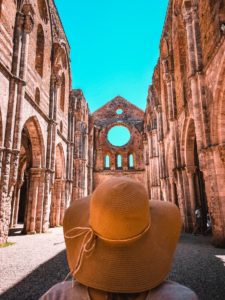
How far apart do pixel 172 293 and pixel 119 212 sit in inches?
14.9

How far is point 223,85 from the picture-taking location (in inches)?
282

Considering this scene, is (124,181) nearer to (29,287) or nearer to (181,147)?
(29,287)

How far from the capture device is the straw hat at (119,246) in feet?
2.88

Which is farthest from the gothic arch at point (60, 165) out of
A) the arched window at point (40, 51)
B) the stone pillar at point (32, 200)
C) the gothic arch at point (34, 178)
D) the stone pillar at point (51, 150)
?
the arched window at point (40, 51)

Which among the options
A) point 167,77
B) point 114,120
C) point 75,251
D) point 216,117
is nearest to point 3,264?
point 75,251

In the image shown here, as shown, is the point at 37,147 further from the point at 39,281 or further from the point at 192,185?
the point at 39,281

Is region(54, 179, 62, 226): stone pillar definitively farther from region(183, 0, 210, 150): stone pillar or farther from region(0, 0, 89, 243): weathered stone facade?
region(183, 0, 210, 150): stone pillar

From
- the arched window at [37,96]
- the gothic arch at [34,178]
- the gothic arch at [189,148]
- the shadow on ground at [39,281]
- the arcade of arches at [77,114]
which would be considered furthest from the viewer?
the arched window at [37,96]

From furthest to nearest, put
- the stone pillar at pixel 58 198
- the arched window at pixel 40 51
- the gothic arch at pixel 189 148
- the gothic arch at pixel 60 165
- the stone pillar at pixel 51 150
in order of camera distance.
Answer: the gothic arch at pixel 60 165 → the stone pillar at pixel 58 198 → the arched window at pixel 40 51 → the stone pillar at pixel 51 150 → the gothic arch at pixel 189 148

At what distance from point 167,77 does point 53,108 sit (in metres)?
7.30

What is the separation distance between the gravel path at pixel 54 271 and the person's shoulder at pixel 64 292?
3.14m

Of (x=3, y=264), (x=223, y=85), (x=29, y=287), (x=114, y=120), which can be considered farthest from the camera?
(x=114, y=120)

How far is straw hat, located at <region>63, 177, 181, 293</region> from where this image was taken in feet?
2.88

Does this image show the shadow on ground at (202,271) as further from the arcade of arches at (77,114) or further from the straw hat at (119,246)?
the straw hat at (119,246)
